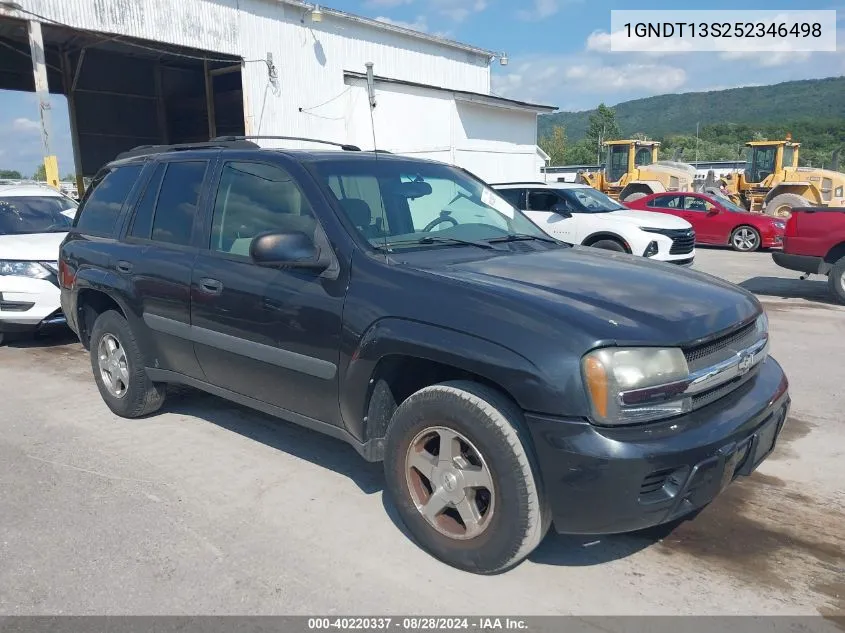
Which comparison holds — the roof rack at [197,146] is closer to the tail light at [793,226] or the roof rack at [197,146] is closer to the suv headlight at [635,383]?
the suv headlight at [635,383]

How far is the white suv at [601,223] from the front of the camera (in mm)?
10953

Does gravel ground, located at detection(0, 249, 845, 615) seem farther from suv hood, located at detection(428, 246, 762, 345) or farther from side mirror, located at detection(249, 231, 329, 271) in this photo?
side mirror, located at detection(249, 231, 329, 271)

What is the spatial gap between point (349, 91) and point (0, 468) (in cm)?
1813

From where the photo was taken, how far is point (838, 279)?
379 inches

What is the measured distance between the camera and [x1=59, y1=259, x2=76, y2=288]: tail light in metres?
5.20

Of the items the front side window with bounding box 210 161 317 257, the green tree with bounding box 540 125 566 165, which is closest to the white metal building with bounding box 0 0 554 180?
the front side window with bounding box 210 161 317 257

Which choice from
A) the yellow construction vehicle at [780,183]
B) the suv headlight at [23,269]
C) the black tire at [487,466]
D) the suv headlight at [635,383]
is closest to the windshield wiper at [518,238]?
the black tire at [487,466]

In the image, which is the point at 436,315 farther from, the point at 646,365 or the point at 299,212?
the point at 299,212

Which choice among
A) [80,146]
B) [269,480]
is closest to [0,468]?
[269,480]

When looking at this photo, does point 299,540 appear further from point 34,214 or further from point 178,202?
point 34,214

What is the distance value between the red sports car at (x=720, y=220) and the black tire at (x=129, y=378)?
1465 centimetres

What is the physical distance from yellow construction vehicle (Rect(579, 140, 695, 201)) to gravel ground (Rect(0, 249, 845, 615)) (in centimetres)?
1948

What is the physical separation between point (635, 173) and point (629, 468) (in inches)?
920

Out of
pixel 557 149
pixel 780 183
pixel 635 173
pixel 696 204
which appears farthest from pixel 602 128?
pixel 696 204
